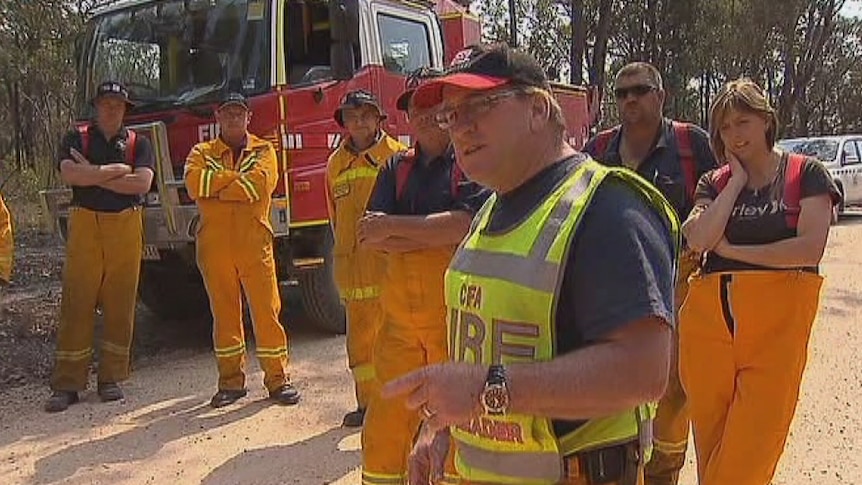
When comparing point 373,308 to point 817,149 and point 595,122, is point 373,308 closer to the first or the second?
point 595,122

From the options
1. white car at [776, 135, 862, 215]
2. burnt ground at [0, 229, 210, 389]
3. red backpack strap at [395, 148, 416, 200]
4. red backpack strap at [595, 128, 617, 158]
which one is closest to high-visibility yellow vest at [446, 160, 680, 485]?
red backpack strap at [395, 148, 416, 200]

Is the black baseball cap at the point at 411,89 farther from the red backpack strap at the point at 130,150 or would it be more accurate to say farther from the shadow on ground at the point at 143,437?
the red backpack strap at the point at 130,150

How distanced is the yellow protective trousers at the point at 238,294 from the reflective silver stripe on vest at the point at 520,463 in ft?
13.6

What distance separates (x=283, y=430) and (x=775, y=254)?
10.0 feet

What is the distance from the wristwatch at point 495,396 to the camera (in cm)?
157

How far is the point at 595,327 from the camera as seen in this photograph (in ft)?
5.27

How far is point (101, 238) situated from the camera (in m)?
6.04

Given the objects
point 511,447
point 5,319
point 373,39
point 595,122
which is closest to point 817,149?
point 595,122

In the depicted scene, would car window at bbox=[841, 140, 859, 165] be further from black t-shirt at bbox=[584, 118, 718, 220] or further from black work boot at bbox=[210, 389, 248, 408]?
black t-shirt at bbox=[584, 118, 718, 220]

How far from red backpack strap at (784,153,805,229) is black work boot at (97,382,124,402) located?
4391mm

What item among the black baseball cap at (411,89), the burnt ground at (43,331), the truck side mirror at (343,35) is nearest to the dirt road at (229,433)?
the burnt ground at (43,331)

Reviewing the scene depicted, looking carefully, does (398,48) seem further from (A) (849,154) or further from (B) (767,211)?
(A) (849,154)

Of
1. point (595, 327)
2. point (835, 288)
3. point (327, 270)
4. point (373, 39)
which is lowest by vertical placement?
point (835, 288)

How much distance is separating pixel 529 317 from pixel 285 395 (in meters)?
4.32
